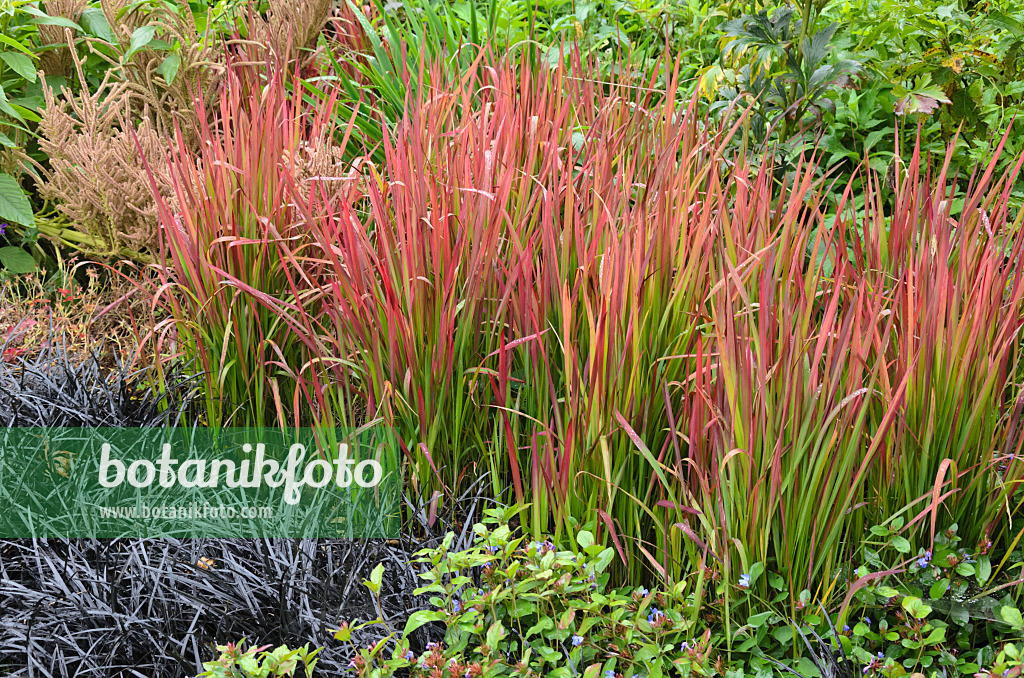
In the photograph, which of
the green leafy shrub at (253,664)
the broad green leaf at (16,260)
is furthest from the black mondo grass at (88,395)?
the green leafy shrub at (253,664)

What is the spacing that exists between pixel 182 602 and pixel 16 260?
74.4 inches

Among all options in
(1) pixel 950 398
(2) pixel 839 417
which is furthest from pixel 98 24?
(1) pixel 950 398

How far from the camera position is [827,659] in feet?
4.83

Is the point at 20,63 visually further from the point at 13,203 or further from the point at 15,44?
the point at 13,203

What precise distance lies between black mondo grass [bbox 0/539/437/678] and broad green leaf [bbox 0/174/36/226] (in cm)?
138

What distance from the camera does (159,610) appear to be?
5.40 ft

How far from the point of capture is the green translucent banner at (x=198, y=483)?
184 centimetres

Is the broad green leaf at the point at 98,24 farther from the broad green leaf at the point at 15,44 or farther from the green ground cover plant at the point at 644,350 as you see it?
the green ground cover plant at the point at 644,350

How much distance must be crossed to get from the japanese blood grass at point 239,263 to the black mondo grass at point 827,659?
123 cm

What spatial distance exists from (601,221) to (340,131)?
1.83m

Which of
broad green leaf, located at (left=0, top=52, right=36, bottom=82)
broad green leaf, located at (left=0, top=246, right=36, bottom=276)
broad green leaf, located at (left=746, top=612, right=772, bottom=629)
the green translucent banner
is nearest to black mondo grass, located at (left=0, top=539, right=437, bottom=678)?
the green translucent banner

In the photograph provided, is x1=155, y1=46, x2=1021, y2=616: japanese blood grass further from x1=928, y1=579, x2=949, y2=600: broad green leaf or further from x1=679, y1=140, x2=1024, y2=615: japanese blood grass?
x1=928, y1=579, x2=949, y2=600: broad green leaf

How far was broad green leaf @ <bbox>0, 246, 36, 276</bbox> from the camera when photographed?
9.68ft

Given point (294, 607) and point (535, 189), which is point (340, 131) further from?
point (294, 607)
